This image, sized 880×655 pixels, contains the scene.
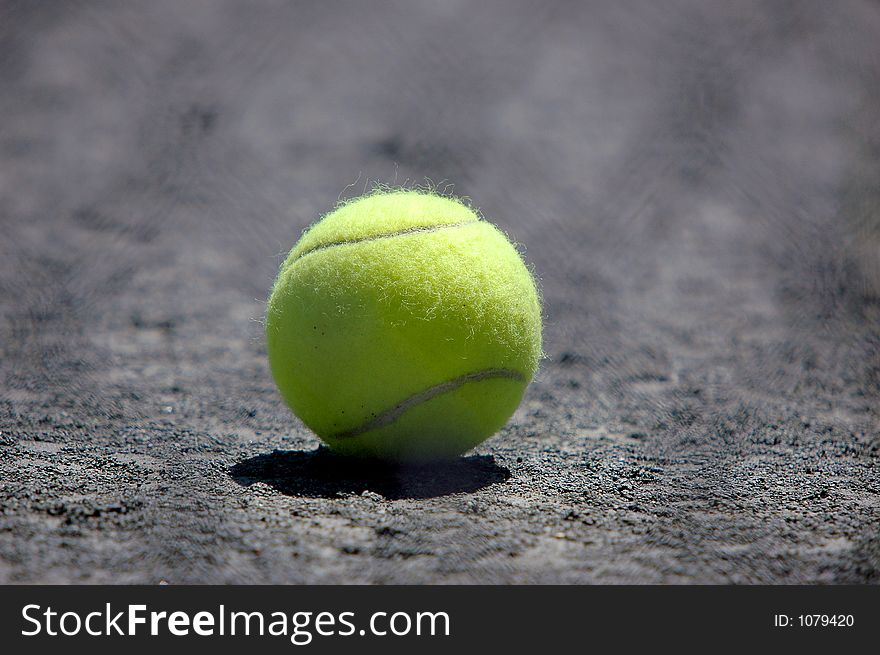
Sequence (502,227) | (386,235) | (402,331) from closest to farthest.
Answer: (402,331) → (386,235) → (502,227)

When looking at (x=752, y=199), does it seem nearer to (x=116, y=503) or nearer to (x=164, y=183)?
(x=164, y=183)

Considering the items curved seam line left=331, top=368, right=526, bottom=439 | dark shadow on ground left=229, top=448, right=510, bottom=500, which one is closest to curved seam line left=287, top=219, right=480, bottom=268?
curved seam line left=331, top=368, right=526, bottom=439

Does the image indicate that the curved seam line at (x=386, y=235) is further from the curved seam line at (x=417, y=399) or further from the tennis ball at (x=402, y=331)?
the curved seam line at (x=417, y=399)

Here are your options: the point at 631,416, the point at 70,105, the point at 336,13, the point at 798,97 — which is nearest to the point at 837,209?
the point at 798,97

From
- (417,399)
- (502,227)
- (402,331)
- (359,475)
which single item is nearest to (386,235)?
(402,331)

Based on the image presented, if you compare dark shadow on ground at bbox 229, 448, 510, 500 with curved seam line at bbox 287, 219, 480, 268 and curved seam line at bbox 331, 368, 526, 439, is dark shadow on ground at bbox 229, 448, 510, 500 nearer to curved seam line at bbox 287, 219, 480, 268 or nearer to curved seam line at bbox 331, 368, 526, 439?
curved seam line at bbox 331, 368, 526, 439

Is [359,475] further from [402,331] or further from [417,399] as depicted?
[402,331]
